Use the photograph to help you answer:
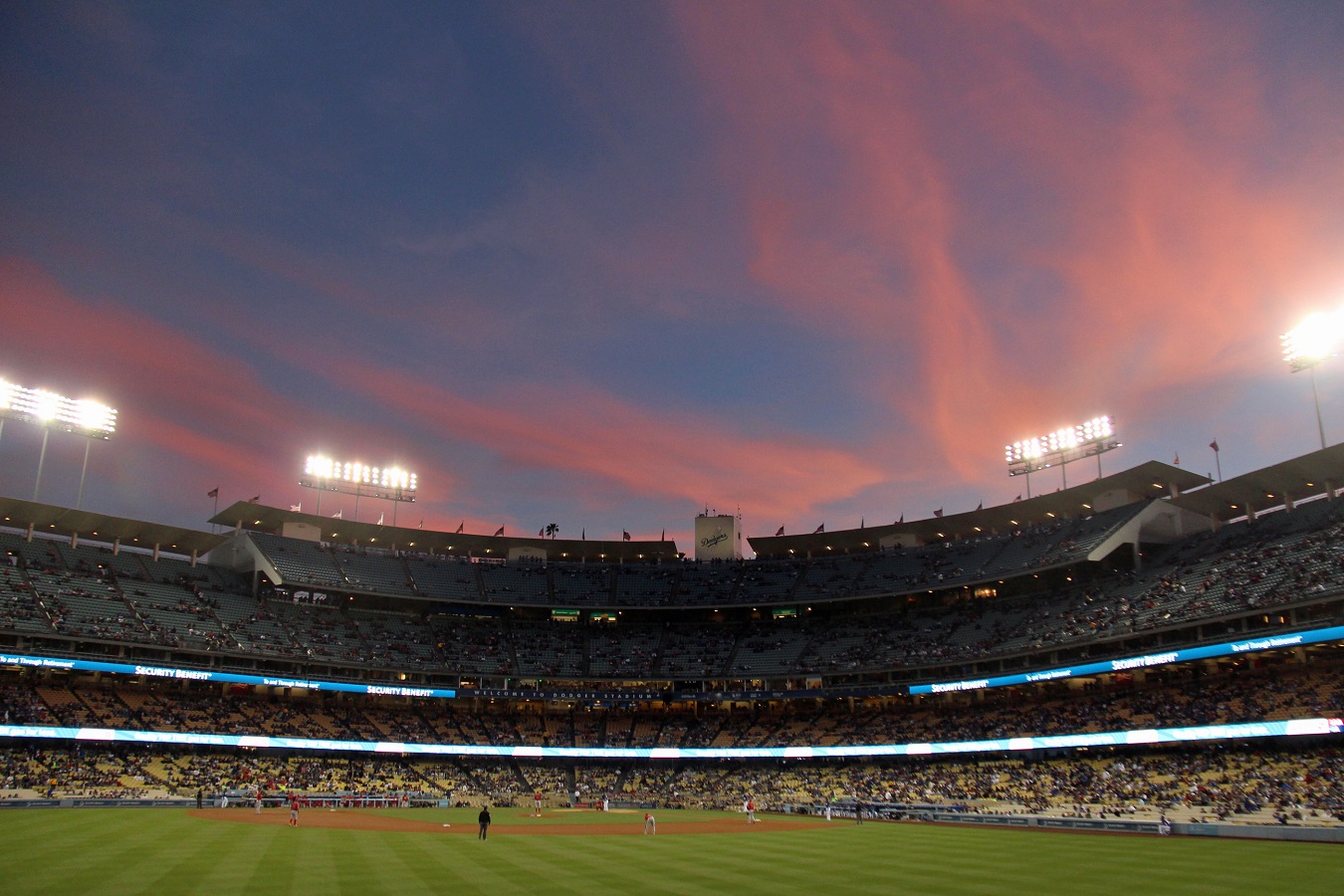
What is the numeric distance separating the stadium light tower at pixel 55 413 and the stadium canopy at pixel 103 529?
214 centimetres

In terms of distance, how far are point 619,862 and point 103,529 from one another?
73.2m

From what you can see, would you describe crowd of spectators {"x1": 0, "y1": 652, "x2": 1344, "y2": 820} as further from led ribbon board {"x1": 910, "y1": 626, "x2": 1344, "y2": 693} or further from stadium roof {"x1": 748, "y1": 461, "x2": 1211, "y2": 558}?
stadium roof {"x1": 748, "y1": 461, "x2": 1211, "y2": 558}

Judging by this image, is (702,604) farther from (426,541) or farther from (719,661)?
(426,541)

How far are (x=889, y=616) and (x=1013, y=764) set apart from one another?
96.8 feet

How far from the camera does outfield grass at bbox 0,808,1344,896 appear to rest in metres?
26.4

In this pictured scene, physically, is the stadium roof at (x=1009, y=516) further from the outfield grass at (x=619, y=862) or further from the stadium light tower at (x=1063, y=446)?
the outfield grass at (x=619, y=862)

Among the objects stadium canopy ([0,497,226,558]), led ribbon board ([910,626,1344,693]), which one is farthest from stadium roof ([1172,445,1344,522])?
stadium canopy ([0,497,226,558])

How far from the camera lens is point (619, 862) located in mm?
33844

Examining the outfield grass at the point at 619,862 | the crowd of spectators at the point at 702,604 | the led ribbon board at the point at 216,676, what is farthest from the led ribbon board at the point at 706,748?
the outfield grass at the point at 619,862

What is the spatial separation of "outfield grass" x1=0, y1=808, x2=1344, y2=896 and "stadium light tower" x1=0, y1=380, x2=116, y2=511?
42.6 m

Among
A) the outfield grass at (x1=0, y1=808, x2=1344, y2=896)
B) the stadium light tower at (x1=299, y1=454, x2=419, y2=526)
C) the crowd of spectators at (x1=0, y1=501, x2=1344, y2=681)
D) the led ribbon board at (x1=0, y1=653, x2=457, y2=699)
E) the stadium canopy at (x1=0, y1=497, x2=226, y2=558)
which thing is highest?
the stadium light tower at (x1=299, y1=454, x2=419, y2=526)

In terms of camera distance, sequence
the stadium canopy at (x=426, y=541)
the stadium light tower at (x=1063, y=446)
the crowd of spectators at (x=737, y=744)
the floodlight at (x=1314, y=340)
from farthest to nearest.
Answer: the stadium canopy at (x=426, y=541), the stadium light tower at (x=1063, y=446), the floodlight at (x=1314, y=340), the crowd of spectators at (x=737, y=744)

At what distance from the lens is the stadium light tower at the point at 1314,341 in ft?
204

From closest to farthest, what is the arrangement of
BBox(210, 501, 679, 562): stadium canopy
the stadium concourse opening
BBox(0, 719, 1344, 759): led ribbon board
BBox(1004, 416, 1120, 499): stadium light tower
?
1. BBox(0, 719, 1344, 759): led ribbon board
2. the stadium concourse opening
3. BBox(1004, 416, 1120, 499): stadium light tower
4. BBox(210, 501, 679, 562): stadium canopy
